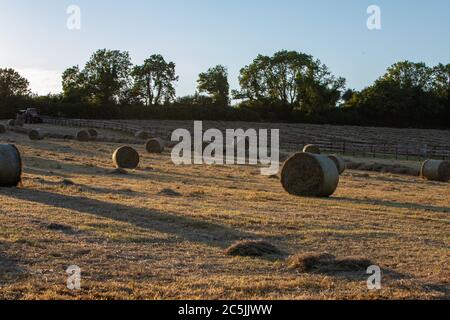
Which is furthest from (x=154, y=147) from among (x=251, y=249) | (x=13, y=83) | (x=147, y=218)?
(x=13, y=83)

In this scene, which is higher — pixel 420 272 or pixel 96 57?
pixel 96 57

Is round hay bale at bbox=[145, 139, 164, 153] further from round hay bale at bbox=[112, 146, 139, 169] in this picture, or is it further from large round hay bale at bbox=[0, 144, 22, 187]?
large round hay bale at bbox=[0, 144, 22, 187]

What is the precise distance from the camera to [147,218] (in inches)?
538

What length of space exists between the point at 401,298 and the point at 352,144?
2002 inches

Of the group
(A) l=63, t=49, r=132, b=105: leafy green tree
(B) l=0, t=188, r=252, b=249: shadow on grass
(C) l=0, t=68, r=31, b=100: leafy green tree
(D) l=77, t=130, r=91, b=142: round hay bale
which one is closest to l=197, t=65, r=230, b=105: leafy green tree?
(A) l=63, t=49, r=132, b=105: leafy green tree

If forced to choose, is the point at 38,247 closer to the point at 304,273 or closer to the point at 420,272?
the point at 304,273

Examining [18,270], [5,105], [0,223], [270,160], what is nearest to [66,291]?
[18,270]

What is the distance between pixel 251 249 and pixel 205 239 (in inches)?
61.7

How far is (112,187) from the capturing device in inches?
786

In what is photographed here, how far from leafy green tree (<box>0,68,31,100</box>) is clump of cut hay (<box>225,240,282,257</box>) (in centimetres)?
9839

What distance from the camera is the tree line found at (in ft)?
283

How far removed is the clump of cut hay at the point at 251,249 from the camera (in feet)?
33.6

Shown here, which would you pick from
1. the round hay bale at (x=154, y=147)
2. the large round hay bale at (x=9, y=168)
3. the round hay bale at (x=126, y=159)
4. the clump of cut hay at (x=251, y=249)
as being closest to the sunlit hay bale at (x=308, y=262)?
the clump of cut hay at (x=251, y=249)

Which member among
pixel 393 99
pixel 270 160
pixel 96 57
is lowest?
pixel 270 160
